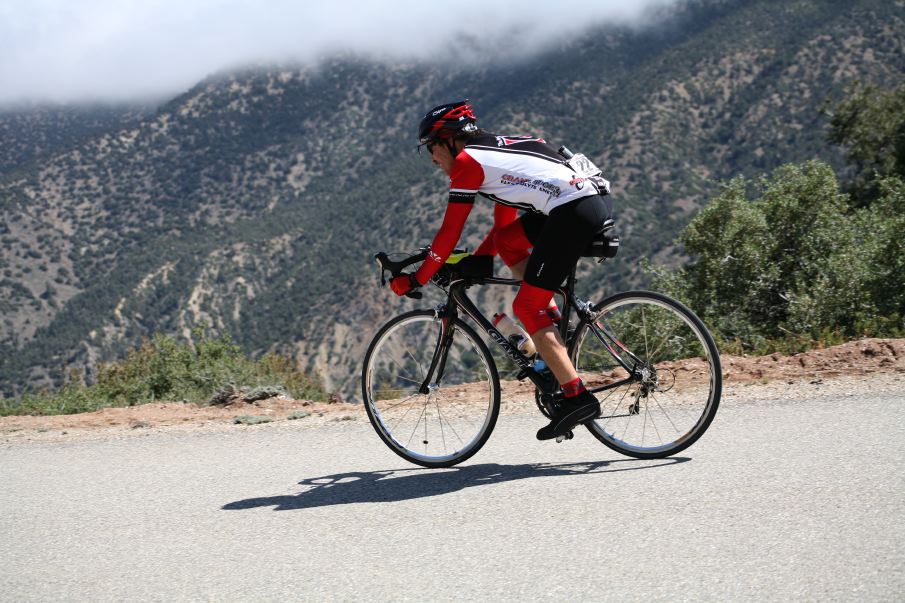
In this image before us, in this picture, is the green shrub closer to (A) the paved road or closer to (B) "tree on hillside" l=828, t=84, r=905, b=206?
(A) the paved road

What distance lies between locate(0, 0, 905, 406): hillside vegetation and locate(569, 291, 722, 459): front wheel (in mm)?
51400

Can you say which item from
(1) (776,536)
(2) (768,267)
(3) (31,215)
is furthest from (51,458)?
(3) (31,215)

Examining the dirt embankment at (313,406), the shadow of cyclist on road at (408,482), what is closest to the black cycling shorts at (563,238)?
the shadow of cyclist on road at (408,482)

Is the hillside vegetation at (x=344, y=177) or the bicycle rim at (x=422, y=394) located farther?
the hillside vegetation at (x=344, y=177)

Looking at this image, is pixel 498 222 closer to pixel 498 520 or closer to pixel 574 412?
pixel 574 412

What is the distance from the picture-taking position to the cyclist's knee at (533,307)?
15.5ft

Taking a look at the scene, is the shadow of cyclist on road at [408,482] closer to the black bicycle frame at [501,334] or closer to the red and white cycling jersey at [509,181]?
the black bicycle frame at [501,334]

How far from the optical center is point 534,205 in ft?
15.4

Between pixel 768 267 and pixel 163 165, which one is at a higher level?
pixel 163 165

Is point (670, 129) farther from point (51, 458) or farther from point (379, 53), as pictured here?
point (379, 53)

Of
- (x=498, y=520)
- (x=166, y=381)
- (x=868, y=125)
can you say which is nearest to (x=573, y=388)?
(x=498, y=520)

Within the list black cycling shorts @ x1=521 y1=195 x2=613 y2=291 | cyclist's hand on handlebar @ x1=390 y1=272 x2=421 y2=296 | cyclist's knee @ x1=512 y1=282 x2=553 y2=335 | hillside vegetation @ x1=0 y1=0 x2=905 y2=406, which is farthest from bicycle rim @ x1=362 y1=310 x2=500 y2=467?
hillside vegetation @ x1=0 y1=0 x2=905 y2=406

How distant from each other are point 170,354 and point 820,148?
248 ft

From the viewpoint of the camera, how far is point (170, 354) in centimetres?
1065
